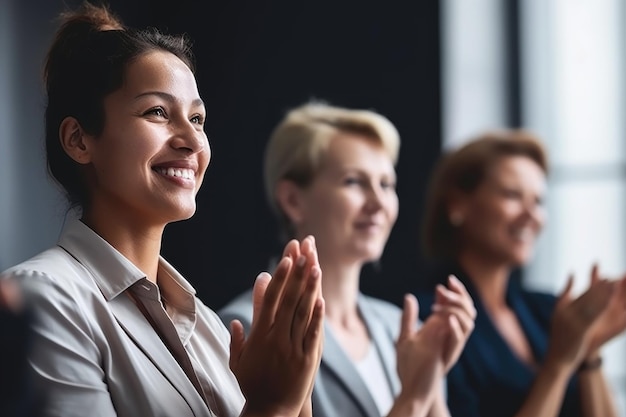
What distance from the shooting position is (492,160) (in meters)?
2.18

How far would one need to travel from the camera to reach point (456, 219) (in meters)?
2.20

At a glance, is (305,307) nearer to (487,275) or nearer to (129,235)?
(129,235)

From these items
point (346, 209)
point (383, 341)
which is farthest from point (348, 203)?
point (383, 341)

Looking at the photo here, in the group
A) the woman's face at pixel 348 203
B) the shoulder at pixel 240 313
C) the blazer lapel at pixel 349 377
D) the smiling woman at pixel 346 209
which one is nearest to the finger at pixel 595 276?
the smiling woman at pixel 346 209

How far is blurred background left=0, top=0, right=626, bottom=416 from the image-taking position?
246 cm

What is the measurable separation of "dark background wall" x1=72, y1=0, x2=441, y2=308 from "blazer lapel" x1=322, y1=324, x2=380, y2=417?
0.56 m

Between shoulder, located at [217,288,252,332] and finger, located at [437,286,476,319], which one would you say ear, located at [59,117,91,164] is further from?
finger, located at [437,286,476,319]

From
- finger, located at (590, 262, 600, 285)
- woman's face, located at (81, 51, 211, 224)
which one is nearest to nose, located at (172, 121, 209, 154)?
woman's face, located at (81, 51, 211, 224)

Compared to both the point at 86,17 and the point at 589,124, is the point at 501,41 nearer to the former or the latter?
the point at 589,124

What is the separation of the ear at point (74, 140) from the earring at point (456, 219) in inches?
50.4

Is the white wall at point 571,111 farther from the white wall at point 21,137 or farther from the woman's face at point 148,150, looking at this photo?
the woman's face at point 148,150

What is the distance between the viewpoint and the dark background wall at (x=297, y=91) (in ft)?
7.82

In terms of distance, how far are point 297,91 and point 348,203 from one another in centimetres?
108

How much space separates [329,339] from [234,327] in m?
0.54
